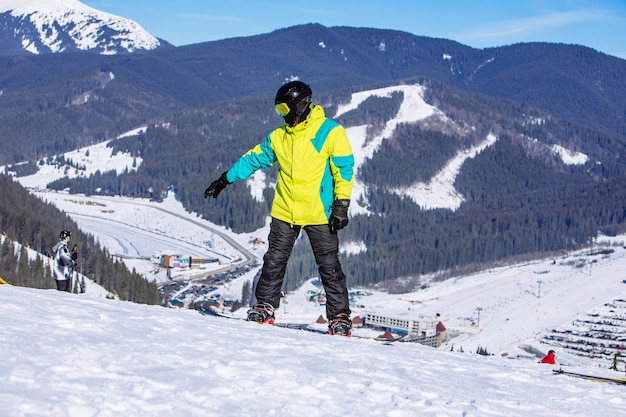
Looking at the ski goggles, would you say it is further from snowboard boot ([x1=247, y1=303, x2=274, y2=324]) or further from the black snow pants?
snowboard boot ([x1=247, y1=303, x2=274, y2=324])

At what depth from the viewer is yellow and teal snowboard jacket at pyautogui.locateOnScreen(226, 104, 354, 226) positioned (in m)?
8.96

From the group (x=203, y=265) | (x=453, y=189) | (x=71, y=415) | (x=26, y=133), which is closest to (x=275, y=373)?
(x=71, y=415)

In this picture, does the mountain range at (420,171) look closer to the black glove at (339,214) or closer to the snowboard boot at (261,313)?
the snowboard boot at (261,313)

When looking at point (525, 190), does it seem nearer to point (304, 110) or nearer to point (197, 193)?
point (197, 193)

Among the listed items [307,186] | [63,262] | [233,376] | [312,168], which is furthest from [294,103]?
[63,262]

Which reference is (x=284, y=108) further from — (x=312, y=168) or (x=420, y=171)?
(x=420, y=171)

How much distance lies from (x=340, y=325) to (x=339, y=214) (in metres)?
1.39

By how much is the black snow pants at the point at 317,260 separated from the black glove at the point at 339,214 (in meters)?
0.20

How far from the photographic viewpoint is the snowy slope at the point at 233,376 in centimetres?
498

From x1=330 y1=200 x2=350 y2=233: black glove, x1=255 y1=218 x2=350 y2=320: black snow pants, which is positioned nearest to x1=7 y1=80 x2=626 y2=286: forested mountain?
x1=255 y1=218 x2=350 y2=320: black snow pants

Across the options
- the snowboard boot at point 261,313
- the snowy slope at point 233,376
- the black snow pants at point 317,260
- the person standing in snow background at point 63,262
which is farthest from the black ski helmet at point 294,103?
the person standing in snow background at point 63,262

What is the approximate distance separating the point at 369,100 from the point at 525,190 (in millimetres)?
38539

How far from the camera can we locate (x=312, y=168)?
9023mm

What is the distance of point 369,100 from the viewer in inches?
6688
